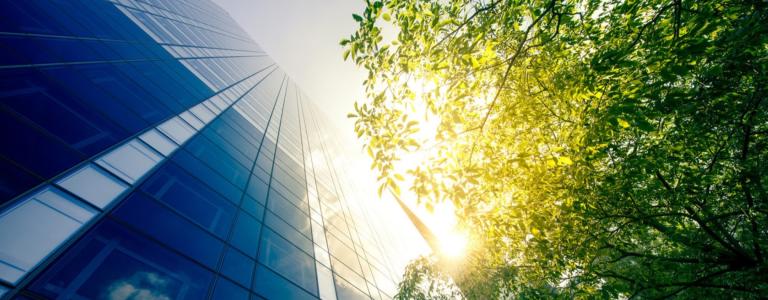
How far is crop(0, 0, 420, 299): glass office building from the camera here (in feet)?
12.7

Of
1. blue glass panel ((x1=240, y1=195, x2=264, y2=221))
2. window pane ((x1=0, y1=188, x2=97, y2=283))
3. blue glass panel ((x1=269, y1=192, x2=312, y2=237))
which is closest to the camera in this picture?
window pane ((x1=0, y1=188, x2=97, y2=283))

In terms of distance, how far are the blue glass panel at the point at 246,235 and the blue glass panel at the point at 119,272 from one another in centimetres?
145

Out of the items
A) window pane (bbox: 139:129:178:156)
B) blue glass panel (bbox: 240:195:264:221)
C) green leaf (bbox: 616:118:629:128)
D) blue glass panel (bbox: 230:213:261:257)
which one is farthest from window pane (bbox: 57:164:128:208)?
green leaf (bbox: 616:118:629:128)

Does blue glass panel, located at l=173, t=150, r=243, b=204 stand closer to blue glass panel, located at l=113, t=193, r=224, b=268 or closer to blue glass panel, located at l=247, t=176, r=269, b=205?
blue glass panel, located at l=247, t=176, r=269, b=205

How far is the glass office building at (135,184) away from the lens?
3867mm

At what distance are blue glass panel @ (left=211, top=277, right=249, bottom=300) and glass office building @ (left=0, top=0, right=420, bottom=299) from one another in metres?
0.03

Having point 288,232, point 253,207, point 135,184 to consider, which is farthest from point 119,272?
point 288,232

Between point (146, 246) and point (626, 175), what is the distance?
9064mm

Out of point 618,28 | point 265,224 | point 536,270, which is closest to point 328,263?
point 265,224

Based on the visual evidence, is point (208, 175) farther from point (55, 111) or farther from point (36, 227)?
point (36, 227)

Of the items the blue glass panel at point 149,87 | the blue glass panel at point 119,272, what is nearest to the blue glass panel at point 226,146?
the blue glass panel at point 149,87

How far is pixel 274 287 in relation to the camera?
21.1 feet

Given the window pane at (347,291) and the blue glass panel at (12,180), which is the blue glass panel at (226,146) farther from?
the blue glass panel at (12,180)

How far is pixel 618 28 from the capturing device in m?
5.89
